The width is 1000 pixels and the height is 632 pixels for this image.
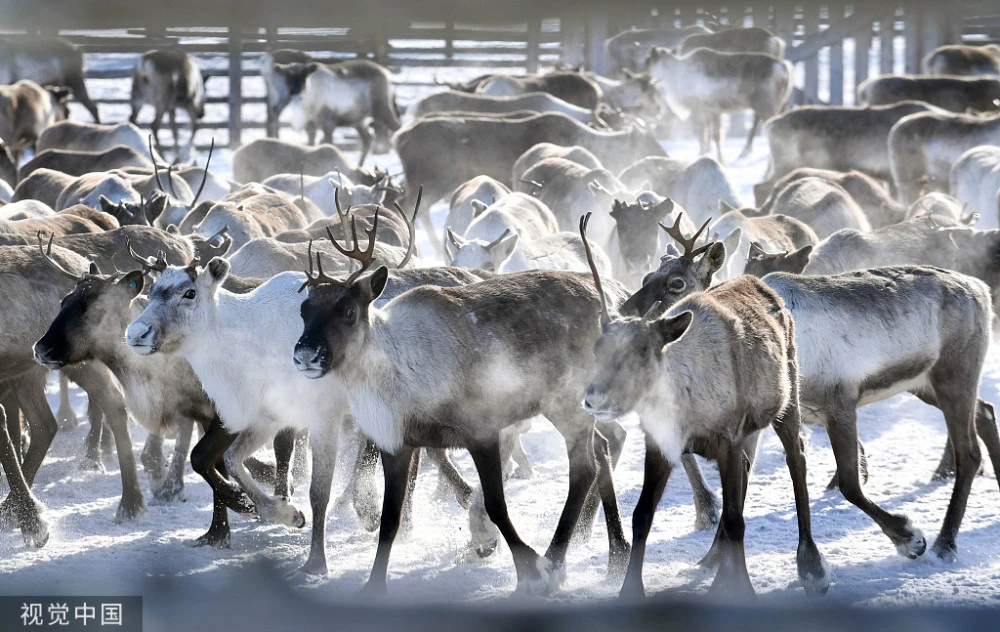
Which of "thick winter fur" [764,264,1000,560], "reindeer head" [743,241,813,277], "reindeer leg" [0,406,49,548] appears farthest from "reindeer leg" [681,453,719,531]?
"reindeer leg" [0,406,49,548]

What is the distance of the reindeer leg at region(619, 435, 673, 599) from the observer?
3.89m

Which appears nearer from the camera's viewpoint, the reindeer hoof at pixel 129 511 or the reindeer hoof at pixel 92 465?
the reindeer hoof at pixel 129 511

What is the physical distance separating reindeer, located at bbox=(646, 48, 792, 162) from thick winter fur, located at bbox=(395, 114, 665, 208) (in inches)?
120

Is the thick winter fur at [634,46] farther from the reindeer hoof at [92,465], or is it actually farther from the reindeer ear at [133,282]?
the reindeer ear at [133,282]

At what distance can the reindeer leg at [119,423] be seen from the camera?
507 cm

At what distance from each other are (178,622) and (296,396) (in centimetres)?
343

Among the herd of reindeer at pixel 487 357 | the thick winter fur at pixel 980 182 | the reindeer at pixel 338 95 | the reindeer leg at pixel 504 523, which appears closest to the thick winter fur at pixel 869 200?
the thick winter fur at pixel 980 182

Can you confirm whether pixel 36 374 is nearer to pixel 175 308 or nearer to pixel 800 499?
pixel 175 308

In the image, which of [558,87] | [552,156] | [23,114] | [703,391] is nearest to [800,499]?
[703,391]

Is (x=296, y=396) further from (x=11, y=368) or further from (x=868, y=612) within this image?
(x=868, y=612)

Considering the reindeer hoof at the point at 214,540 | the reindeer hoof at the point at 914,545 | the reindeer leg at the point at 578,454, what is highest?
the reindeer leg at the point at 578,454

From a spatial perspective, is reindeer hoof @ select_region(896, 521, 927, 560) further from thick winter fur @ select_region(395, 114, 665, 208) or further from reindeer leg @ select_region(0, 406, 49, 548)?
thick winter fur @ select_region(395, 114, 665, 208)

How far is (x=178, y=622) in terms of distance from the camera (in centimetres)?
126

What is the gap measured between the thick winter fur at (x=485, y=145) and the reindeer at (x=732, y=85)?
305 cm
